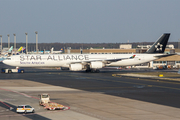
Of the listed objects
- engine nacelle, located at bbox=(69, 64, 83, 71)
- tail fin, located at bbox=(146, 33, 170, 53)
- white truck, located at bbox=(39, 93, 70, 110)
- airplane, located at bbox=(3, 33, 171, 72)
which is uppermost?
tail fin, located at bbox=(146, 33, 170, 53)

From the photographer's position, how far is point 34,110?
2634 centimetres

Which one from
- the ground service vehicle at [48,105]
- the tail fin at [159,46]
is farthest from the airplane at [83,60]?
the ground service vehicle at [48,105]

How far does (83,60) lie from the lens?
7988 centimetres

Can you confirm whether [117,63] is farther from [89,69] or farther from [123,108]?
[123,108]

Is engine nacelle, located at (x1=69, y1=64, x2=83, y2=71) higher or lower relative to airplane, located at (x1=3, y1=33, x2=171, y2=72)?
lower

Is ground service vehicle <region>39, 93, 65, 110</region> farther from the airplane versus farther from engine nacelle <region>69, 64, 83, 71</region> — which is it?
the airplane

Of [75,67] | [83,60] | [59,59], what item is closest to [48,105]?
[75,67]

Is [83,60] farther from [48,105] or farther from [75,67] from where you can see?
[48,105]

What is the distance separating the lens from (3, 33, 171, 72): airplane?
7700 centimetres

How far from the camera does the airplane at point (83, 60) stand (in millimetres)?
77000

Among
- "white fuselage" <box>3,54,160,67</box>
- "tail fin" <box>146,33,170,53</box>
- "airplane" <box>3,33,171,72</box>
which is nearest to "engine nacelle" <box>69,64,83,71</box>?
"airplane" <box>3,33,171,72</box>

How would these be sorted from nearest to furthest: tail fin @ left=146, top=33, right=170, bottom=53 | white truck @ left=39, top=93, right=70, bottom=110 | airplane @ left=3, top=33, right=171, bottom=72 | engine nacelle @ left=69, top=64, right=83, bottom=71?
white truck @ left=39, top=93, right=70, bottom=110
engine nacelle @ left=69, top=64, right=83, bottom=71
airplane @ left=3, top=33, right=171, bottom=72
tail fin @ left=146, top=33, right=170, bottom=53

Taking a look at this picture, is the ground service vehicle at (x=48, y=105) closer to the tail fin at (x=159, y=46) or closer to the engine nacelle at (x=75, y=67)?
the engine nacelle at (x=75, y=67)

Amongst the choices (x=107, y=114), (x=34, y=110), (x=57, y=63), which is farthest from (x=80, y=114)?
(x=57, y=63)
